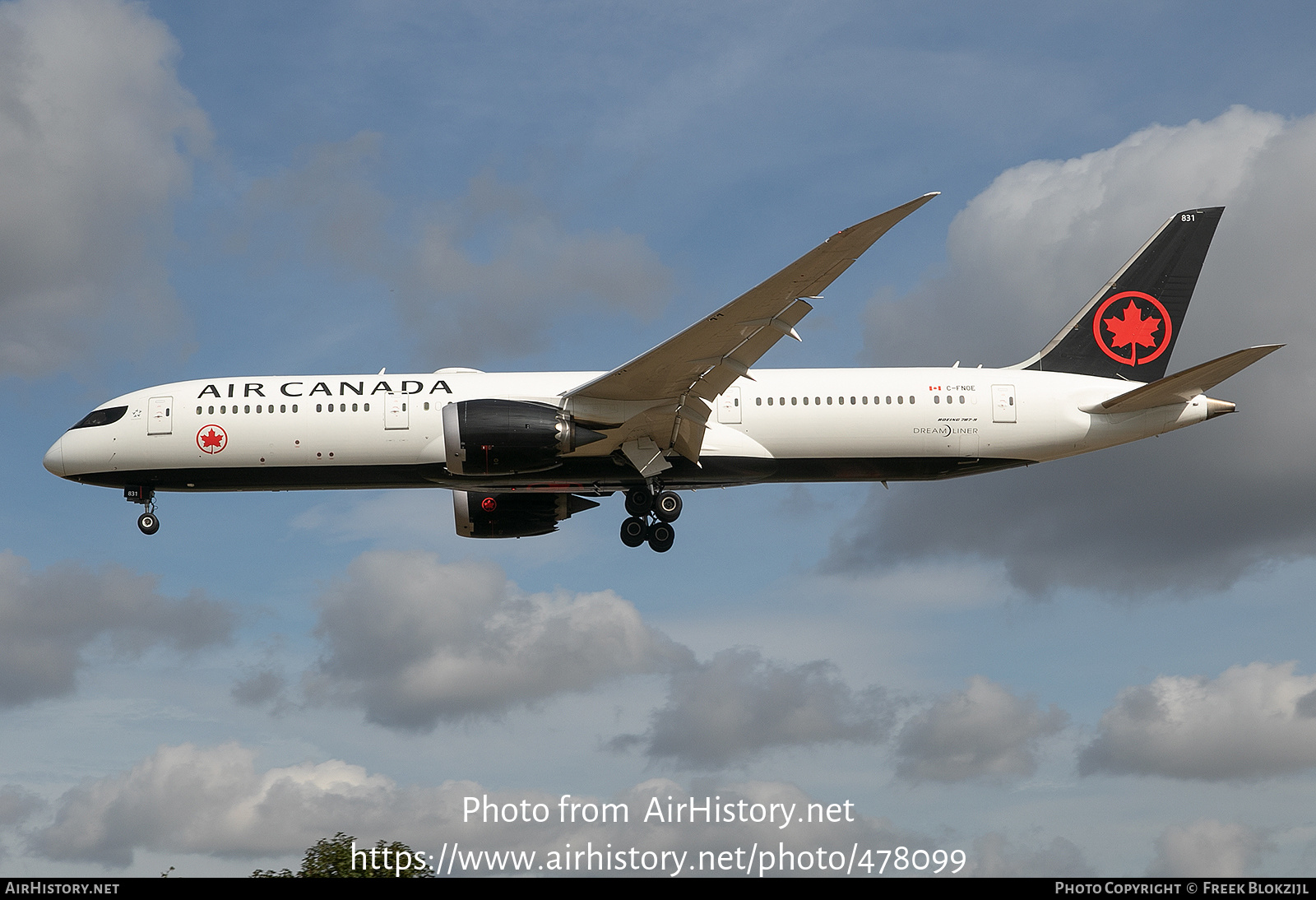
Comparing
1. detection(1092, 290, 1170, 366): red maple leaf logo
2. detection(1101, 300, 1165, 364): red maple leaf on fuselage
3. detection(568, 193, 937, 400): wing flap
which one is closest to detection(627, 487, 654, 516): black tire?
detection(568, 193, 937, 400): wing flap

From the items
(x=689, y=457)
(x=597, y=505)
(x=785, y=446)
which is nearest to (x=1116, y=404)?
(x=785, y=446)

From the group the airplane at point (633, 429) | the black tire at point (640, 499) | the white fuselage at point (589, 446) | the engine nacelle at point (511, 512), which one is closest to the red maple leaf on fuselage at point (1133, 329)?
the airplane at point (633, 429)

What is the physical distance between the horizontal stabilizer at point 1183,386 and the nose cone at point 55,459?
2444 cm

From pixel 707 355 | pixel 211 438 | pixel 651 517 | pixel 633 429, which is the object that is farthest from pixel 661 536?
pixel 211 438

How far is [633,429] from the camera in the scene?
28109 mm

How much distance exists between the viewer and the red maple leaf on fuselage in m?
31.7

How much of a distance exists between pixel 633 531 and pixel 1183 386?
13060 millimetres

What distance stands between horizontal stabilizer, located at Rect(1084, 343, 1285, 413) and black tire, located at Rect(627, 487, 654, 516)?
10591 mm

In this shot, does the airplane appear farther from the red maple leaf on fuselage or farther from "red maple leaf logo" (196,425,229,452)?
the red maple leaf on fuselage

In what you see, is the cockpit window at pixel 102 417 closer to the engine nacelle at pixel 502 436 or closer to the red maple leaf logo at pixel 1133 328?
the engine nacelle at pixel 502 436
